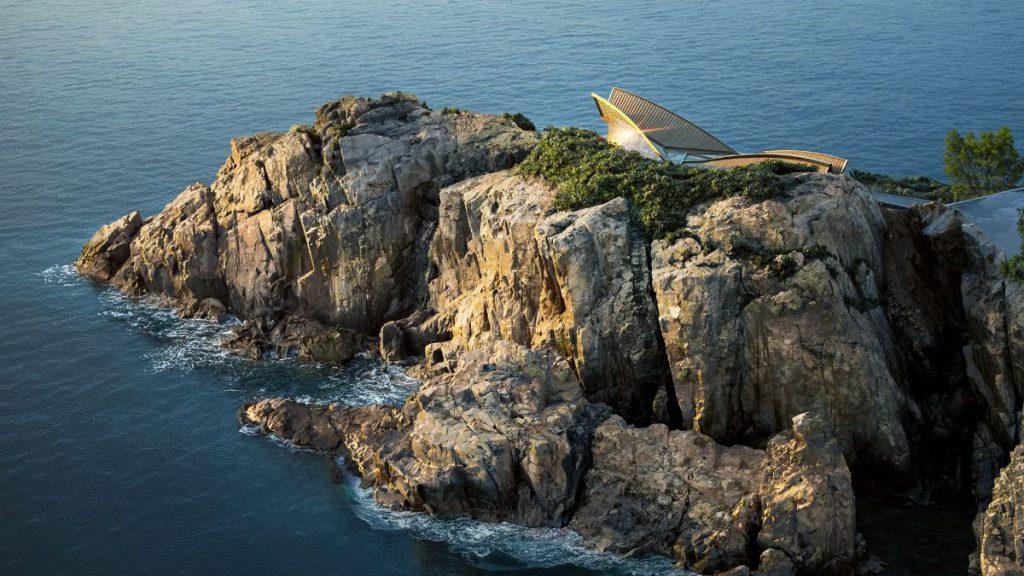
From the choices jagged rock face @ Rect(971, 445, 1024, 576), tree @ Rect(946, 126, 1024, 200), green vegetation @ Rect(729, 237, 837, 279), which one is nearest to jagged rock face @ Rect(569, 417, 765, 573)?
green vegetation @ Rect(729, 237, 837, 279)

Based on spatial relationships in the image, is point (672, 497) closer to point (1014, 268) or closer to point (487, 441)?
point (487, 441)

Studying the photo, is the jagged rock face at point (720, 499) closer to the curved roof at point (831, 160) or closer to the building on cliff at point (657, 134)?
the curved roof at point (831, 160)

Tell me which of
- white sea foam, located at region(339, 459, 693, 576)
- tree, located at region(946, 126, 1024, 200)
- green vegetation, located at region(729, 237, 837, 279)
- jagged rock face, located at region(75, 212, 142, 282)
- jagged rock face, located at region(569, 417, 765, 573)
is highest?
tree, located at region(946, 126, 1024, 200)

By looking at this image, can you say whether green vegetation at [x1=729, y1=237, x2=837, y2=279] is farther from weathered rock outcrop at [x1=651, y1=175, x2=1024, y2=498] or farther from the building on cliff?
the building on cliff

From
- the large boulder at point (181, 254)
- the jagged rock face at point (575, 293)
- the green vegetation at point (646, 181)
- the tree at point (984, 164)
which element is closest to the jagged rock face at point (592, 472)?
the jagged rock face at point (575, 293)

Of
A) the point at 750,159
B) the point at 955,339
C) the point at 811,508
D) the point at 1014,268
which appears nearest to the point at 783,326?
the point at 811,508

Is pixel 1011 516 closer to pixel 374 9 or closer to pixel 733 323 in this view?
pixel 733 323
